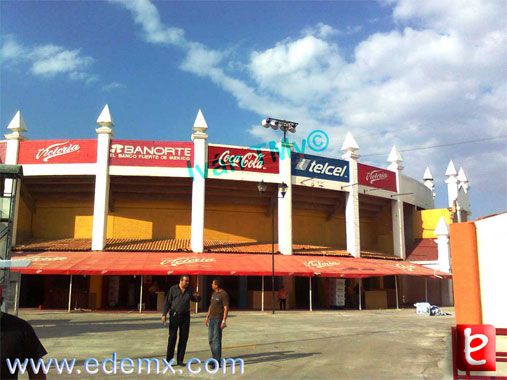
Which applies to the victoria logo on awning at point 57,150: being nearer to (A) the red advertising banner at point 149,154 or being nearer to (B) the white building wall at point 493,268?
(A) the red advertising banner at point 149,154

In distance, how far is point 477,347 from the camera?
6.89 meters

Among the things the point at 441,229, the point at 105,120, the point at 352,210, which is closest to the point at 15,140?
the point at 105,120

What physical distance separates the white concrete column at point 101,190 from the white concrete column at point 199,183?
15.2 feet

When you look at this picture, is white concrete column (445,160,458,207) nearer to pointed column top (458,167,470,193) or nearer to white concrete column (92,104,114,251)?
pointed column top (458,167,470,193)

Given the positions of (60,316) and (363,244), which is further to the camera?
(363,244)

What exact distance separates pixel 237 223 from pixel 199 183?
4.68 metres

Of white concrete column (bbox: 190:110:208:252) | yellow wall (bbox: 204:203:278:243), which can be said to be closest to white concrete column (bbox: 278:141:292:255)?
yellow wall (bbox: 204:203:278:243)

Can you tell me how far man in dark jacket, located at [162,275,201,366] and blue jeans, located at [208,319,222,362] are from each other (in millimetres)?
470

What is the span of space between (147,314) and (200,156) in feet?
29.6

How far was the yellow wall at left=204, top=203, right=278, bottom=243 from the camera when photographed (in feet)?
94.1

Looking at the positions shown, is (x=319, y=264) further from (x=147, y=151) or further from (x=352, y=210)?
(x=147, y=151)

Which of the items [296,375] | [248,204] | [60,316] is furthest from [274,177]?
[296,375]

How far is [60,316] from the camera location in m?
20.1

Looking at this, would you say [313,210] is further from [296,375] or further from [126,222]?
[296,375]
